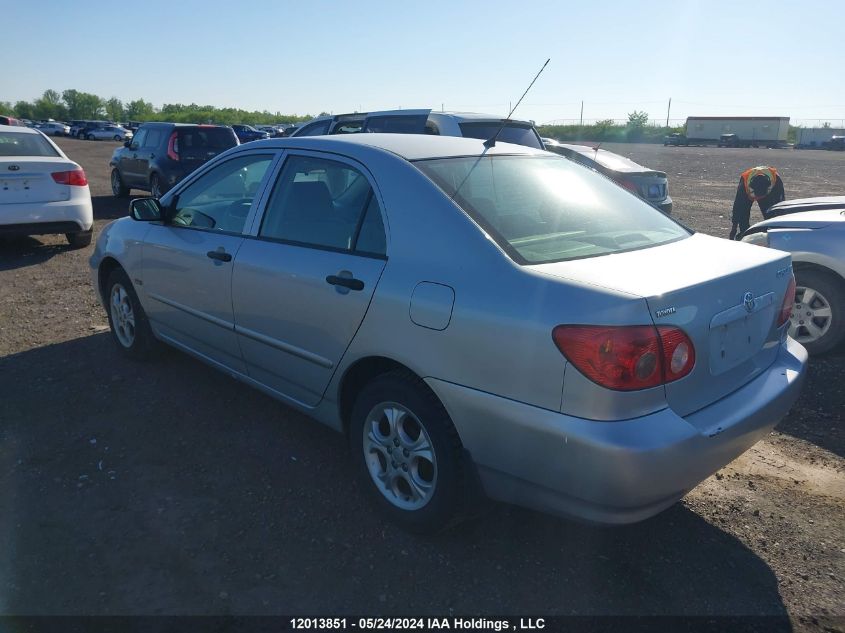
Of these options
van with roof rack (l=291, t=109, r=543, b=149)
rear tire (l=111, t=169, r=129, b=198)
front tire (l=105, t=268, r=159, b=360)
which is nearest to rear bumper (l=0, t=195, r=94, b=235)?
van with roof rack (l=291, t=109, r=543, b=149)

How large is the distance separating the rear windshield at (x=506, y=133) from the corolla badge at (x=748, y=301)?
6.16 meters

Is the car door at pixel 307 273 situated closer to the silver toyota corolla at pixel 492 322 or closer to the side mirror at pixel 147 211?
the silver toyota corolla at pixel 492 322

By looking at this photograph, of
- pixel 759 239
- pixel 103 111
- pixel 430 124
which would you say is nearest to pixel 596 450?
A: pixel 759 239

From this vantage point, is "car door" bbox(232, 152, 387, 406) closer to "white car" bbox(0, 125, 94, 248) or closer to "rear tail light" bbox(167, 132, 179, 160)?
"white car" bbox(0, 125, 94, 248)

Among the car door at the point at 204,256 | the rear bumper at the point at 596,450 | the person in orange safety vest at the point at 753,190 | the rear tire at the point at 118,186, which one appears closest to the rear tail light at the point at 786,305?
the rear bumper at the point at 596,450

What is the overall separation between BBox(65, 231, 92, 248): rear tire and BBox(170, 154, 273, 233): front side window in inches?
237

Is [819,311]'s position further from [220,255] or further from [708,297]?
[220,255]

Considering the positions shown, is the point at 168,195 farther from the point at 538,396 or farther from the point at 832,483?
the point at 832,483

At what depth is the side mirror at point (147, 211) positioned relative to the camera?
455 cm

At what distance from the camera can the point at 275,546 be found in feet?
10.0

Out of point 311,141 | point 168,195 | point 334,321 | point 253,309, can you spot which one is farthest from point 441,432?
point 168,195

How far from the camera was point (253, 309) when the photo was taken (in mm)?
3779

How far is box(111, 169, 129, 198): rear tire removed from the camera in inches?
624

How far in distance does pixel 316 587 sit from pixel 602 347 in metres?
1.50
